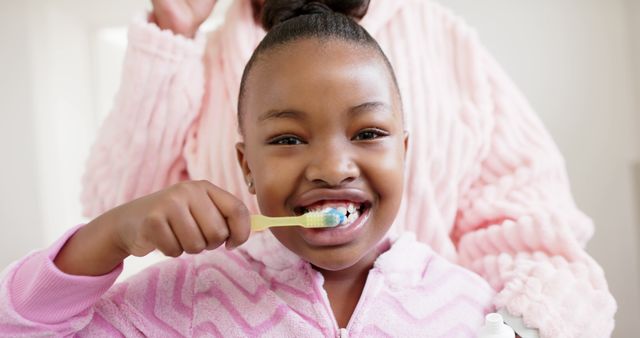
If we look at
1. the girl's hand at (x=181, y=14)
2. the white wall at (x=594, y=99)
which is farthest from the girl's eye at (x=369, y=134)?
the white wall at (x=594, y=99)

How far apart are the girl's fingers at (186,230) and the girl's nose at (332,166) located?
4.6 inches

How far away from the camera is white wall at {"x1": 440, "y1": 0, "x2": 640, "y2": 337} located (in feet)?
3.81

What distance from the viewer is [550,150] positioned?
848 mm

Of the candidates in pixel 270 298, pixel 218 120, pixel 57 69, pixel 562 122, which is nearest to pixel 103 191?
pixel 218 120

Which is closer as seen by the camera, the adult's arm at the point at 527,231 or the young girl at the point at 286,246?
the young girl at the point at 286,246

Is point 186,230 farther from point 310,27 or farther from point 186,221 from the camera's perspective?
point 310,27

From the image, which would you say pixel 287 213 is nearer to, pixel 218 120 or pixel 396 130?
pixel 396 130

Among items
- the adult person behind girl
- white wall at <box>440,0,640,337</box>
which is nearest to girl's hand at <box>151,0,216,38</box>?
the adult person behind girl

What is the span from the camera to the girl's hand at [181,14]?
2.59ft

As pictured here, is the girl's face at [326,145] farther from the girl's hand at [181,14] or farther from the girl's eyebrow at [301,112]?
the girl's hand at [181,14]

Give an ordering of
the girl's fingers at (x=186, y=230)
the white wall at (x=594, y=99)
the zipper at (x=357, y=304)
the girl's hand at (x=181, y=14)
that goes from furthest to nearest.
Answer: the white wall at (x=594, y=99), the girl's hand at (x=181, y=14), the zipper at (x=357, y=304), the girl's fingers at (x=186, y=230)

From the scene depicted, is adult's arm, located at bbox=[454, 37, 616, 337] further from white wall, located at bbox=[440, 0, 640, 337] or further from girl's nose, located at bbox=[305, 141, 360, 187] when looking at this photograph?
white wall, located at bbox=[440, 0, 640, 337]

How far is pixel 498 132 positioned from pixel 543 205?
13 cm

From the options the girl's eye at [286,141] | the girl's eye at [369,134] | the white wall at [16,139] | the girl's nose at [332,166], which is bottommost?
the white wall at [16,139]
